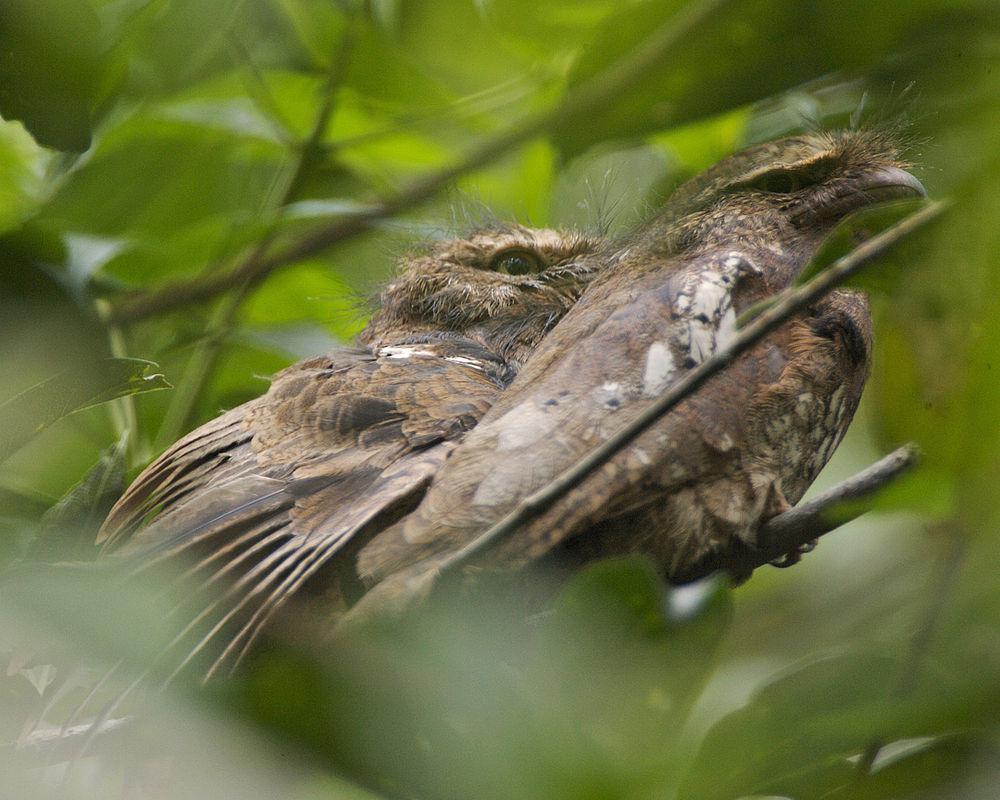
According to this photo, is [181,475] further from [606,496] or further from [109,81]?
[606,496]

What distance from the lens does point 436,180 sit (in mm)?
2842

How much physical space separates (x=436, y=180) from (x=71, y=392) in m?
1.51

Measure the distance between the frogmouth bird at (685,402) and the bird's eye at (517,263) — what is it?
872mm

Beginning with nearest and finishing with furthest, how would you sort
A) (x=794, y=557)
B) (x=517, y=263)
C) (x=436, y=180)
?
(x=794, y=557)
(x=436, y=180)
(x=517, y=263)

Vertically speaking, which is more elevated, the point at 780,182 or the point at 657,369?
the point at 780,182

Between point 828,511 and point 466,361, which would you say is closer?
point 828,511

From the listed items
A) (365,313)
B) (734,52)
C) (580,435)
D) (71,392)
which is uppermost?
(365,313)

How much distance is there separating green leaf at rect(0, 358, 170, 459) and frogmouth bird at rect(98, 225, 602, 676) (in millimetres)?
231

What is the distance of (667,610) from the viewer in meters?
0.82

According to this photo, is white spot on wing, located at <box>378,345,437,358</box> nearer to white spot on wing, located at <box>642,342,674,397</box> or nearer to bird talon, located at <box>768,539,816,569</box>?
white spot on wing, located at <box>642,342,674,397</box>

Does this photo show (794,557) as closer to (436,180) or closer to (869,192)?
(869,192)

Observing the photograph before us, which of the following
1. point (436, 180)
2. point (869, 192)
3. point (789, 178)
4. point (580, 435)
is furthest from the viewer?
point (436, 180)

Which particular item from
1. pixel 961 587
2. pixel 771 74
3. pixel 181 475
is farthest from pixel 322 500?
pixel 771 74

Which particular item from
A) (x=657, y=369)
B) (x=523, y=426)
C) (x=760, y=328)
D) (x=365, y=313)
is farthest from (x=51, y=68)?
(x=365, y=313)
